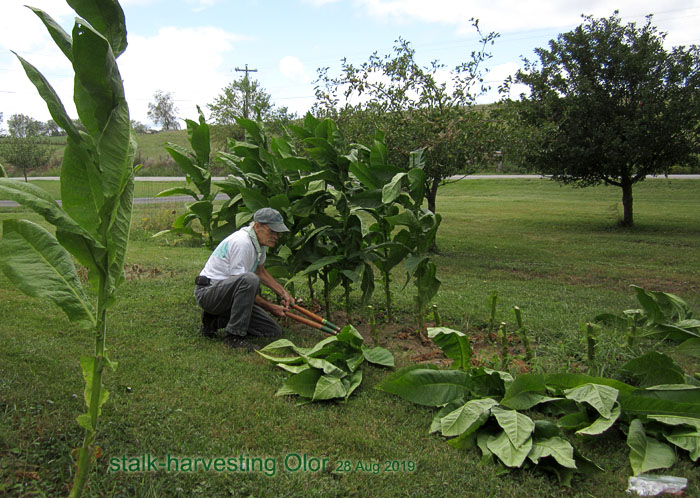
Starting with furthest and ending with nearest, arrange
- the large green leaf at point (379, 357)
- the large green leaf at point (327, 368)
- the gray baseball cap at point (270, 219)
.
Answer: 1. the gray baseball cap at point (270, 219)
2. the large green leaf at point (379, 357)
3. the large green leaf at point (327, 368)

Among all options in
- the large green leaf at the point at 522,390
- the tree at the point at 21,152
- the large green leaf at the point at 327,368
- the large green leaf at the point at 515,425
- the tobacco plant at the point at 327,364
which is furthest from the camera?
the tree at the point at 21,152

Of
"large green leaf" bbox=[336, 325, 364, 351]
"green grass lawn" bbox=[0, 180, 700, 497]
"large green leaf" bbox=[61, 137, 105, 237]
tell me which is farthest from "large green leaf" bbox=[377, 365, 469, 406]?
"large green leaf" bbox=[61, 137, 105, 237]

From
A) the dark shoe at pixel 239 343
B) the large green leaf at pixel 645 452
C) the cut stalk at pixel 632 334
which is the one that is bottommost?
the large green leaf at pixel 645 452

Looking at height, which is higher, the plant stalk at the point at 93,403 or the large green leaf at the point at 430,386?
the plant stalk at the point at 93,403

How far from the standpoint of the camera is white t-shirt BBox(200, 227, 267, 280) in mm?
5070

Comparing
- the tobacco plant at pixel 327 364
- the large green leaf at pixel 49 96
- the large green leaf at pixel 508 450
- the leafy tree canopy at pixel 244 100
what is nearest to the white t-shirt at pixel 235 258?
the tobacco plant at pixel 327 364

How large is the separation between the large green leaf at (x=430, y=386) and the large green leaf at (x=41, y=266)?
231cm

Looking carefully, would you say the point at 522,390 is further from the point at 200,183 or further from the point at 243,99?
the point at 243,99

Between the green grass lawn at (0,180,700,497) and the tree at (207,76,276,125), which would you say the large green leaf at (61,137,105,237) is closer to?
the green grass lawn at (0,180,700,497)

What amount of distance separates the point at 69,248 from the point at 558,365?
3.85m

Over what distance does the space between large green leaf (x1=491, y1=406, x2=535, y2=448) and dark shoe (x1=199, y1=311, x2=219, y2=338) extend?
2.90 metres

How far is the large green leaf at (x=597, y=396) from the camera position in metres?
3.36

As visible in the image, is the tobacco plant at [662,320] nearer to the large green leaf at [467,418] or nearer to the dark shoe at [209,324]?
the large green leaf at [467,418]

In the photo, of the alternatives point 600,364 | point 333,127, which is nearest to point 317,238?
point 333,127
